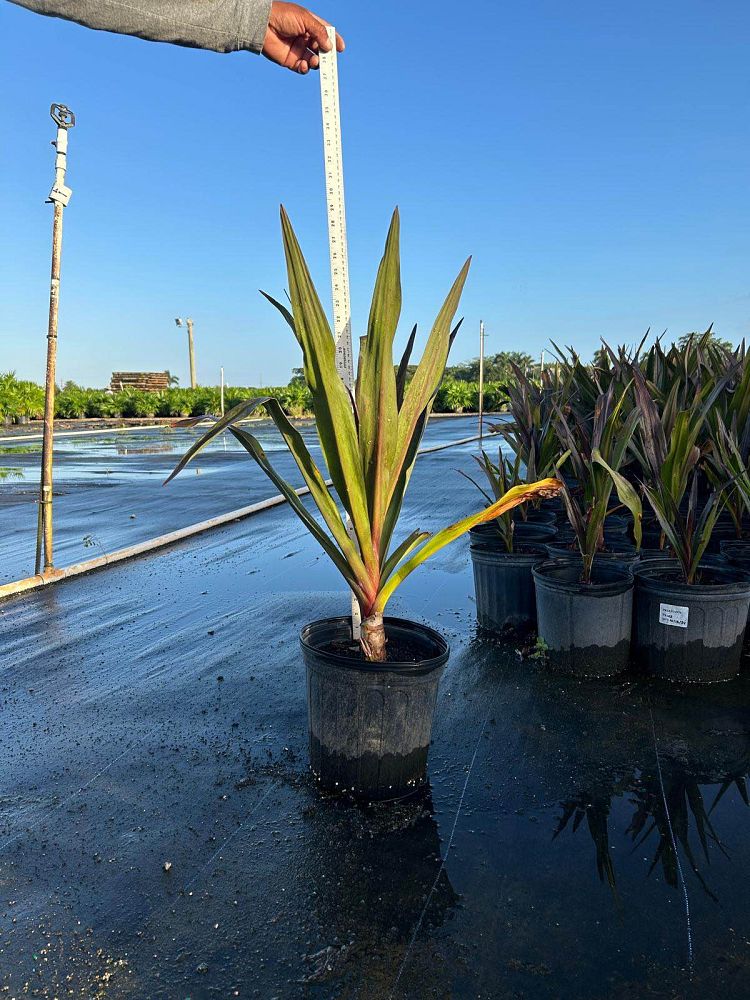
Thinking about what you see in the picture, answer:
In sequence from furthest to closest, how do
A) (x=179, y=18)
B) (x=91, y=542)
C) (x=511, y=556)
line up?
1. (x=91, y=542)
2. (x=511, y=556)
3. (x=179, y=18)

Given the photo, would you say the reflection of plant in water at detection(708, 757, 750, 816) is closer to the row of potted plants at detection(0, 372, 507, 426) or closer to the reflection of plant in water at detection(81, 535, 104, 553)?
the reflection of plant in water at detection(81, 535, 104, 553)

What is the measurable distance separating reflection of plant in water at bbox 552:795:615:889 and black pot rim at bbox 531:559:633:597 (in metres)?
1.07

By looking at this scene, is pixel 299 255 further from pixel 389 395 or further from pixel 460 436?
pixel 460 436

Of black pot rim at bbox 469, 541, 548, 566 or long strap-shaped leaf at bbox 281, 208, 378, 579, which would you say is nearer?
long strap-shaped leaf at bbox 281, 208, 378, 579

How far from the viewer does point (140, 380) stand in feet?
131

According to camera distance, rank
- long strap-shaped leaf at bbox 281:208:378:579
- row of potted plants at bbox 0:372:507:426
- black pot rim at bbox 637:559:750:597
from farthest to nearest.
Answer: row of potted plants at bbox 0:372:507:426, black pot rim at bbox 637:559:750:597, long strap-shaped leaf at bbox 281:208:378:579

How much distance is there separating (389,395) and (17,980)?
1.73 meters

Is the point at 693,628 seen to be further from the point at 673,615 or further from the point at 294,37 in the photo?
the point at 294,37

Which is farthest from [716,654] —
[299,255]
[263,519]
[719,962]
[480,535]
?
[263,519]

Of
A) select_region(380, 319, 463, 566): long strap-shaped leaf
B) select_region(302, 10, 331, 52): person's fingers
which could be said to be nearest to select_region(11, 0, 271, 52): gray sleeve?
select_region(302, 10, 331, 52): person's fingers

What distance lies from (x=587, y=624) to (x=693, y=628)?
44cm

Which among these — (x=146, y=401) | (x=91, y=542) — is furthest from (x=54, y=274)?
(x=146, y=401)

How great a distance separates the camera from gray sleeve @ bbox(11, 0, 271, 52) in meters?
1.23

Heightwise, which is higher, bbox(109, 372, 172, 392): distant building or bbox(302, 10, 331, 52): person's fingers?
bbox(109, 372, 172, 392): distant building
